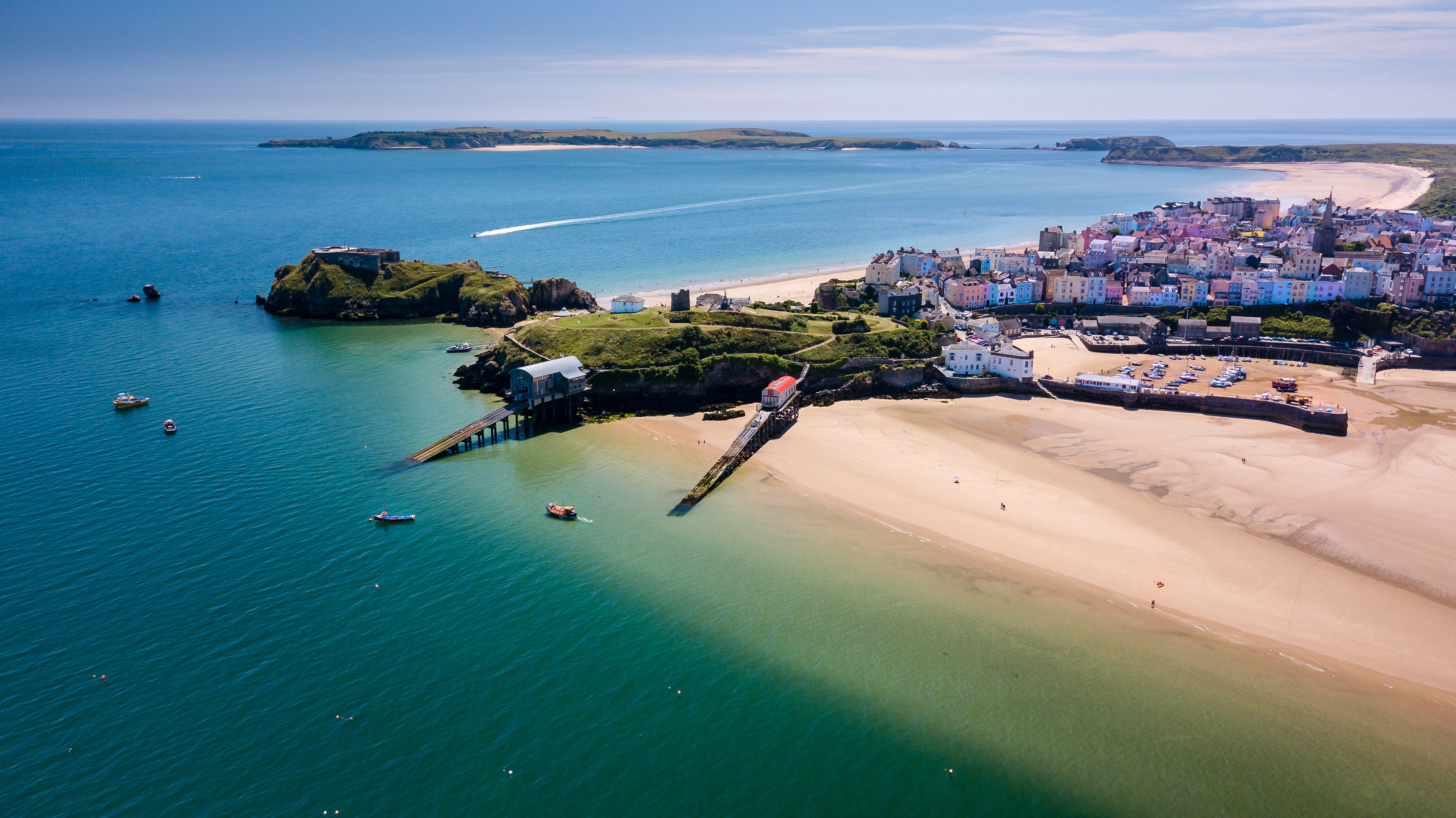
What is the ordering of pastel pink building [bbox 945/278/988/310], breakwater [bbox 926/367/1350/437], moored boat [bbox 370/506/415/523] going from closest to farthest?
moored boat [bbox 370/506/415/523], breakwater [bbox 926/367/1350/437], pastel pink building [bbox 945/278/988/310]

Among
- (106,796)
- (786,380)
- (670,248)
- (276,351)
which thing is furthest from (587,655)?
(670,248)

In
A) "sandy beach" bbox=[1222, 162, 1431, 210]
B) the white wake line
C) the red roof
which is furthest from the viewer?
"sandy beach" bbox=[1222, 162, 1431, 210]

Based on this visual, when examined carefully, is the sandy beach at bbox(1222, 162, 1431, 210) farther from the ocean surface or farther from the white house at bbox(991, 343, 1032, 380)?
the ocean surface

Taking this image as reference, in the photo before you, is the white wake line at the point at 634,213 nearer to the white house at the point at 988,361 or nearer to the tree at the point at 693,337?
the tree at the point at 693,337

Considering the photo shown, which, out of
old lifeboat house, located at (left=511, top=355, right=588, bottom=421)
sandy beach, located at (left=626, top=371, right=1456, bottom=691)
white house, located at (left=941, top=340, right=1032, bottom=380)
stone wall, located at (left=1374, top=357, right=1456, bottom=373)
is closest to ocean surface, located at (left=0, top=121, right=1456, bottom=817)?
sandy beach, located at (left=626, top=371, right=1456, bottom=691)

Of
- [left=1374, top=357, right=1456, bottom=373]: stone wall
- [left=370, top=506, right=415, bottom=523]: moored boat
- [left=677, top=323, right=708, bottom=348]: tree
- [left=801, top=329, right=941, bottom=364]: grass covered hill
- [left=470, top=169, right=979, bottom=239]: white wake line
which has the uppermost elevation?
[left=470, top=169, right=979, bottom=239]: white wake line

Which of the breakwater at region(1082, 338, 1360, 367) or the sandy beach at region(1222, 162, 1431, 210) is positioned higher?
the sandy beach at region(1222, 162, 1431, 210)

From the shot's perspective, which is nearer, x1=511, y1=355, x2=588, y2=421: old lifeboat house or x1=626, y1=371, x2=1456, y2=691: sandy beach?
x1=626, y1=371, x2=1456, y2=691: sandy beach

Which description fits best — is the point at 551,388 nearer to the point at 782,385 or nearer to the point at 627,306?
the point at 782,385
